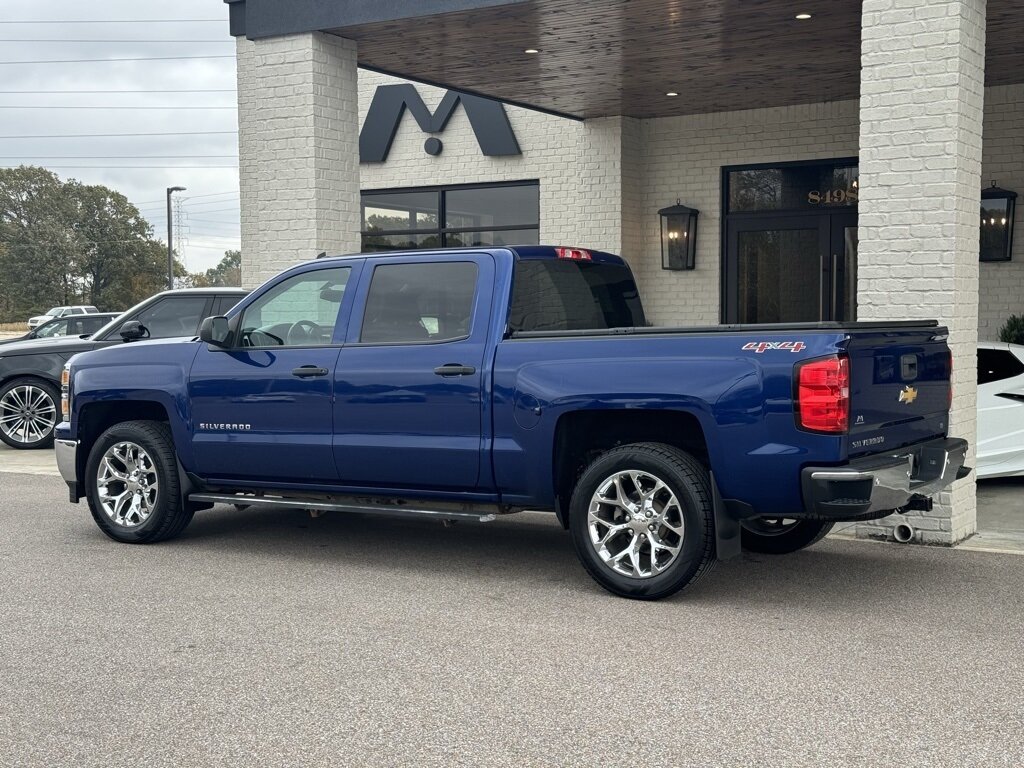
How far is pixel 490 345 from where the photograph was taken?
730 centimetres

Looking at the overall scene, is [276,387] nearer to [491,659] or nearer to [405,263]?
[405,263]

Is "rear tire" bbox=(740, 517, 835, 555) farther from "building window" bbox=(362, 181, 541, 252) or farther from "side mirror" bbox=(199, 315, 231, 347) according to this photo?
"building window" bbox=(362, 181, 541, 252)

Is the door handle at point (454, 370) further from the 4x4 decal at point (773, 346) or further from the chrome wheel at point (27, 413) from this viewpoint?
the chrome wheel at point (27, 413)

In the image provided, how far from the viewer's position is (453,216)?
693 inches

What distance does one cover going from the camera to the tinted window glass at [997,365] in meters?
10.6

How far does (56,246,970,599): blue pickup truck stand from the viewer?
21.0 feet

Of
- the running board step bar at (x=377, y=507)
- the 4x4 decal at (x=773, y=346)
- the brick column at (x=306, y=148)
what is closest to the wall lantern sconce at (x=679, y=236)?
the brick column at (x=306, y=148)

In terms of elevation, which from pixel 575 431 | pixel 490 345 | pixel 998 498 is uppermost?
pixel 490 345

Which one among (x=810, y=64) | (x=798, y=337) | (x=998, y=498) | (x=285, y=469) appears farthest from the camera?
(x=810, y=64)

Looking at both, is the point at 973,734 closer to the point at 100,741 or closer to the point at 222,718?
the point at 222,718

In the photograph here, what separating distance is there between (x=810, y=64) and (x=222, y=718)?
10.3 metres

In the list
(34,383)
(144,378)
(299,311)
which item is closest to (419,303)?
(299,311)

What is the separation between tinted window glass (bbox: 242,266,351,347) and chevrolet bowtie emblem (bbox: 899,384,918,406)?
346cm

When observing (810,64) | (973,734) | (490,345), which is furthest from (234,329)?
(810,64)
